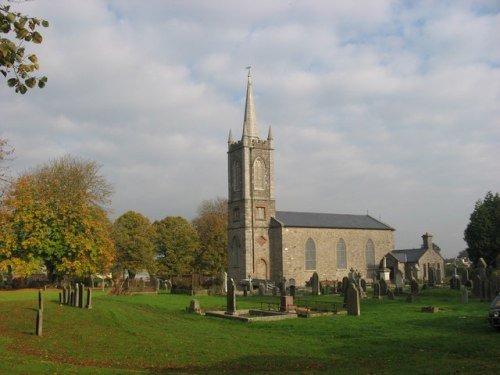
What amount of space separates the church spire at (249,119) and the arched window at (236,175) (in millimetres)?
3285

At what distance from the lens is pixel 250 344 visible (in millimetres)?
14125

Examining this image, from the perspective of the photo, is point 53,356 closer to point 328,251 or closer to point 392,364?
point 392,364

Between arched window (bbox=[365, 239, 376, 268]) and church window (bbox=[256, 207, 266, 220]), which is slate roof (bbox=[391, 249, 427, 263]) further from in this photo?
church window (bbox=[256, 207, 266, 220])

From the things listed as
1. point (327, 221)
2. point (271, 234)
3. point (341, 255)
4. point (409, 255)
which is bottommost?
point (409, 255)

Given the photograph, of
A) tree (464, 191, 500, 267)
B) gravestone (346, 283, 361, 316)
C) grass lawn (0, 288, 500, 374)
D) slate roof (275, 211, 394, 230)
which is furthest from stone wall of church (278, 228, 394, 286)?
grass lawn (0, 288, 500, 374)

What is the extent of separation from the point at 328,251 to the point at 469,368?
45.3 metres

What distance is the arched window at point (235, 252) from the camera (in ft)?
173

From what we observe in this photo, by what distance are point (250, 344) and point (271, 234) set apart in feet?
127

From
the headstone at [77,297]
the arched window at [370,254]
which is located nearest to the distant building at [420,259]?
the arched window at [370,254]

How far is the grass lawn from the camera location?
10.7 metres

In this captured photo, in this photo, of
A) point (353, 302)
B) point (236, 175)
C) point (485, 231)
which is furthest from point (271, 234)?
point (353, 302)

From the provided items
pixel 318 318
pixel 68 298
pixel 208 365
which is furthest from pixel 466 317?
pixel 68 298

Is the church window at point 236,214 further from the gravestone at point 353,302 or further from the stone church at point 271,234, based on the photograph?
the gravestone at point 353,302

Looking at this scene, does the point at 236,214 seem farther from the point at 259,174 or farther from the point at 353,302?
the point at 353,302
